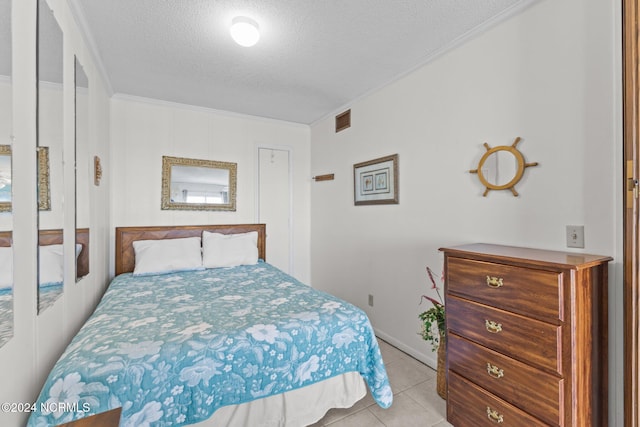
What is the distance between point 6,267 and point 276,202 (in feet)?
10.1

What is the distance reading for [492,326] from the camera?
1521 mm

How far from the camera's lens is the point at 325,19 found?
195cm

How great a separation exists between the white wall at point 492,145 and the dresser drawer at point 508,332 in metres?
0.42

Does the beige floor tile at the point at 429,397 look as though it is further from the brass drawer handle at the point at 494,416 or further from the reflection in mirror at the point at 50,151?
the reflection in mirror at the point at 50,151

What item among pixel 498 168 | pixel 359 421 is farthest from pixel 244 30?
pixel 359 421

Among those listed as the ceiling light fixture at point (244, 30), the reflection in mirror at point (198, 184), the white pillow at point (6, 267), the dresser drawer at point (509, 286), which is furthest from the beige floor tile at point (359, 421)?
the reflection in mirror at point (198, 184)

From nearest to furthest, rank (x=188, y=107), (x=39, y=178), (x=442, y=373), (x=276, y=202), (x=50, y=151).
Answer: (x=39, y=178) → (x=50, y=151) → (x=442, y=373) → (x=188, y=107) → (x=276, y=202)

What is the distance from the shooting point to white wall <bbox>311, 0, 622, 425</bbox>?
1.49 m

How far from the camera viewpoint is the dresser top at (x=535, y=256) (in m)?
1.30

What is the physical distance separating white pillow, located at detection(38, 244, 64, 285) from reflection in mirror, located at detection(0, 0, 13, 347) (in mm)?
297

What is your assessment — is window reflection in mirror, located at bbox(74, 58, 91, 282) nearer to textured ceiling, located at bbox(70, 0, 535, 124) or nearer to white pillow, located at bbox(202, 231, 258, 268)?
textured ceiling, located at bbox(70, 0, 535, 124)

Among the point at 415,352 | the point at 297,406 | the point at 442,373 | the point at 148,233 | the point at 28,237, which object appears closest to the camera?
the point at 28,237

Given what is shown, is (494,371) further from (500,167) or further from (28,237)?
(28,237)

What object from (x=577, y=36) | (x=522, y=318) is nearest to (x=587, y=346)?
(x=522, y=318)
